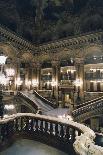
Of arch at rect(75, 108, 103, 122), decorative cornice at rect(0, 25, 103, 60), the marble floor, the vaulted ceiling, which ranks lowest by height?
arch at rect(75, 108, 103, 122)

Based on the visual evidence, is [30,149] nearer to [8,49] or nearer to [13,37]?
[8,49]

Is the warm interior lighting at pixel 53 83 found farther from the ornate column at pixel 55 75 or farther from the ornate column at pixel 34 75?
the ornate column at pixel 34 75

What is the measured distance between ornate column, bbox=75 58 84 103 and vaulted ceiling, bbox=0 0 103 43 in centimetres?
603

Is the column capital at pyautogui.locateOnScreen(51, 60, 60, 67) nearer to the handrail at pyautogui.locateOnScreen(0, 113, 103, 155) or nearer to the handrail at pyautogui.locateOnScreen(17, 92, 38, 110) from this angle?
the handrail at pyautogui.locateOnScreen(17, 92, 38, 110)

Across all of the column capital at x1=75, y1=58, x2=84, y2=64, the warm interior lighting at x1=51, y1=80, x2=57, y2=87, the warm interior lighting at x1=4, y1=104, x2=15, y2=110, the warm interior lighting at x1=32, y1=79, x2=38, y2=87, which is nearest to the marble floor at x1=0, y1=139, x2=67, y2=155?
the warm interior lighting at x1=4, y1=104, x2=15, y2=110

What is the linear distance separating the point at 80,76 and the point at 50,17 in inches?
560

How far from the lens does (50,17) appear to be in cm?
3391

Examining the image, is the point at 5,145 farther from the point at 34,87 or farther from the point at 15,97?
the point at 34,87

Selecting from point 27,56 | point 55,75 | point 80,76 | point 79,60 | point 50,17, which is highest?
point 50,17

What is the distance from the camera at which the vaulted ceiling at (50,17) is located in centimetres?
3011

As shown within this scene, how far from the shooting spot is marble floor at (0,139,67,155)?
493cm

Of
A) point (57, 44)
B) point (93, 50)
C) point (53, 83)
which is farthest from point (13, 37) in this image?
point (93, 50)

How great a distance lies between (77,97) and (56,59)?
22.4 ft

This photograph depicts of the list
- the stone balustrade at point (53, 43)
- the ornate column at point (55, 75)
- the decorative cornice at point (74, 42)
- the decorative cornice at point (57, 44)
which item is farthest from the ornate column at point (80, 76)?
the ornate column at point (55, 75)
